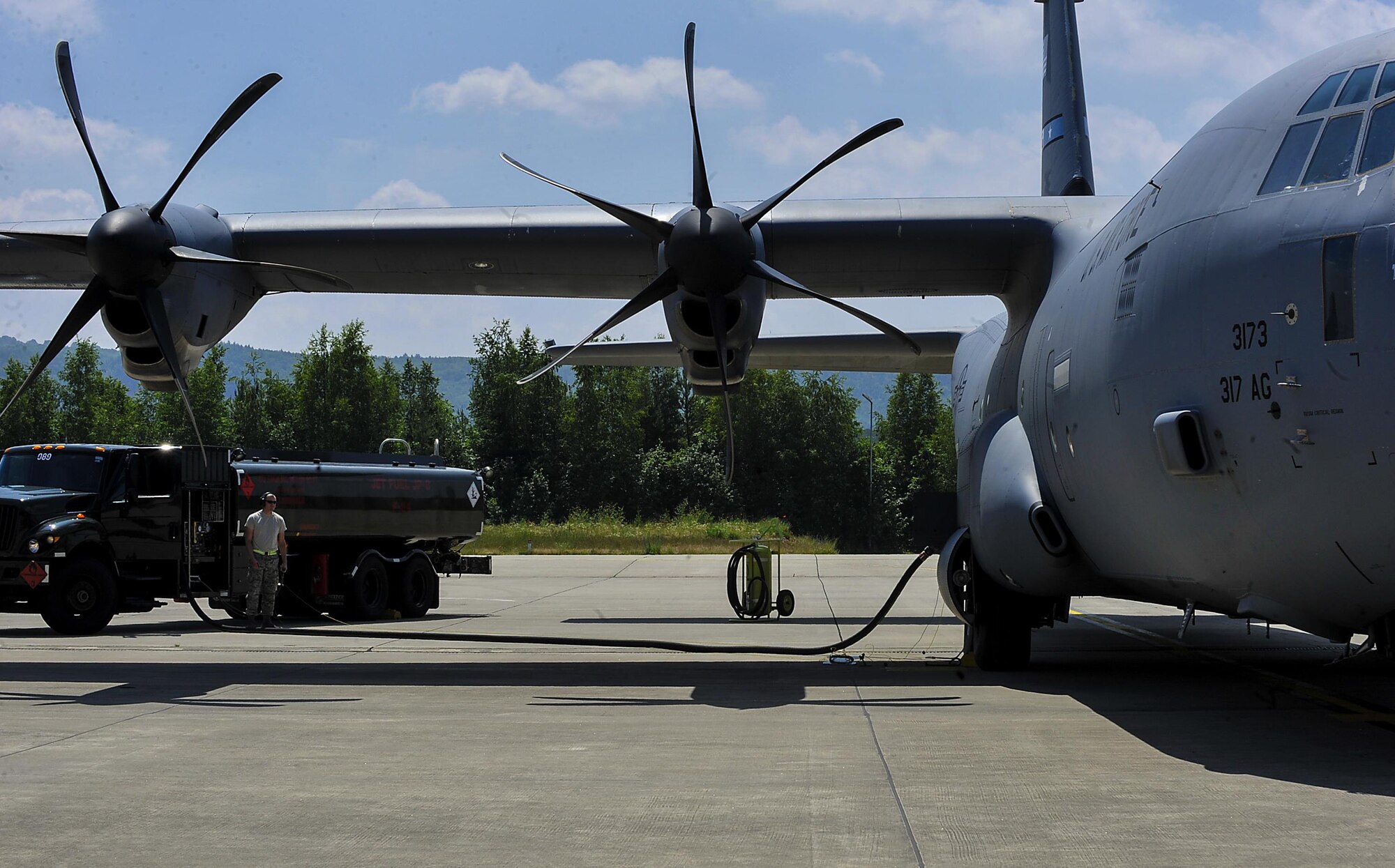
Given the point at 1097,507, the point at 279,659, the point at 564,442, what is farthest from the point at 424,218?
the point at 564,442

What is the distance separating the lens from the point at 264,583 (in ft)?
53.9

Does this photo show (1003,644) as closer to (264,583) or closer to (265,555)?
(265,555)

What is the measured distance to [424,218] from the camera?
42.9 ft

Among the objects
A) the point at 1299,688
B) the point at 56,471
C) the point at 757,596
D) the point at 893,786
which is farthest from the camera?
the point at 757,596

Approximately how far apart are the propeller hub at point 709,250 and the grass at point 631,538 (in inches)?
1365

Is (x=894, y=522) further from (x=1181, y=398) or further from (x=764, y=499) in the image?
(x=1181, y=398)

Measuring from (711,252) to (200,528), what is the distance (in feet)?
30.4

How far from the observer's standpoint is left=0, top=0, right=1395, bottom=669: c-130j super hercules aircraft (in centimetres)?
677

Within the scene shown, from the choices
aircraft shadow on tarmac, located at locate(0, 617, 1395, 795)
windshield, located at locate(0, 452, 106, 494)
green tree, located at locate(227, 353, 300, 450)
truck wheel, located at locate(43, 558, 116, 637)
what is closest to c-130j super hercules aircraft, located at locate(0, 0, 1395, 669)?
aircraft shadow on tarmac, located at locate(0, 617, 1395, 795)

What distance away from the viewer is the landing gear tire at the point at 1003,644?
451 inches

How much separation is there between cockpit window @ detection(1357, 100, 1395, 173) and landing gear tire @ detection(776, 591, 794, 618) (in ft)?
42.2

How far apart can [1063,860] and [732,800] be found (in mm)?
1771

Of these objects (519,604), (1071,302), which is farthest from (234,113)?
(519,604)

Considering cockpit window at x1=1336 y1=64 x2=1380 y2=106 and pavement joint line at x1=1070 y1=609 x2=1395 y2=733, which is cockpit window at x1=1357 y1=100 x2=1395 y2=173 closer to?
cockpit window at x1=1336 y1=64 x2=1380 y2=106
